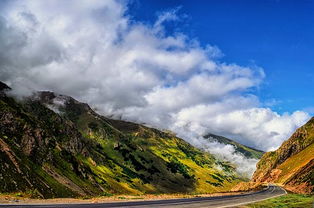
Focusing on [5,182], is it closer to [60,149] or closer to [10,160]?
[10,160]

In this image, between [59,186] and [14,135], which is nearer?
[59,186]

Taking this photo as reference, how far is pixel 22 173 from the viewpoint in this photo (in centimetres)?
9769

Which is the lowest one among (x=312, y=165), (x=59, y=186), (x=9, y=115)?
(x=59, y=186)

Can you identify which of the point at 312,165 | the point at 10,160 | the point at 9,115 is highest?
the point at 9,115

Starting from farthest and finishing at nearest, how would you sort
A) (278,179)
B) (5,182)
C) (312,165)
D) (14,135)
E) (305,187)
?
(278,179), (14,135), (312,165), (305,187), (5,182)

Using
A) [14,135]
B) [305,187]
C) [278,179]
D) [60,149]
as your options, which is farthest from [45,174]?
[278,179]

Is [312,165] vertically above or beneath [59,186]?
above

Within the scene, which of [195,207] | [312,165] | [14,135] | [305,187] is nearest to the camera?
[195,207]

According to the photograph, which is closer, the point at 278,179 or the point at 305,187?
the point at 305,187

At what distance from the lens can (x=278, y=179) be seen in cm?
18612

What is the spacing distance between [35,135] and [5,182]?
79623 millimetres

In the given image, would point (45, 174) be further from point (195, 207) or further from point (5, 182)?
point (195, 207)

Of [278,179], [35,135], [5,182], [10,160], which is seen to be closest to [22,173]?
[10,160]

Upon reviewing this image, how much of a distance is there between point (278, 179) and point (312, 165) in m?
56.3
